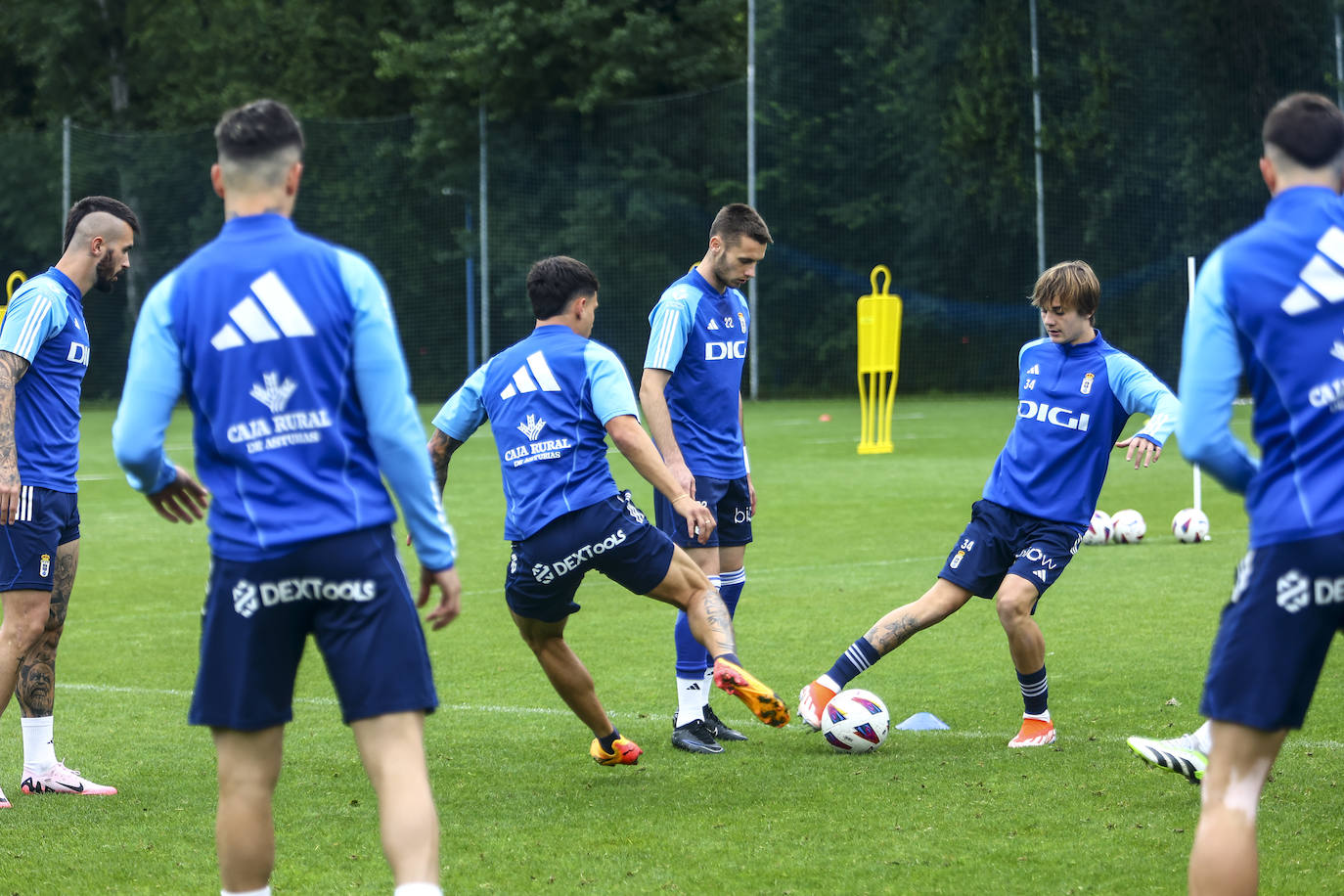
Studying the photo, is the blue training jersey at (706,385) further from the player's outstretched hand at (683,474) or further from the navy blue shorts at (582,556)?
the navy blue shorts at (582,556)

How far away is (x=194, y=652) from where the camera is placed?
366 inches

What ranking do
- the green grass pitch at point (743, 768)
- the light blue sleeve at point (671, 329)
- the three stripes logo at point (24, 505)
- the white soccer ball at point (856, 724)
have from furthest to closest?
the light blue sleeve at point (671, 329)
the white soccer ball at point (856, 724)
the three stripes logo at point (24, 505)
the green grass pitch at point (743, 768)

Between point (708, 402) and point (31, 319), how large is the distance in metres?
2.86

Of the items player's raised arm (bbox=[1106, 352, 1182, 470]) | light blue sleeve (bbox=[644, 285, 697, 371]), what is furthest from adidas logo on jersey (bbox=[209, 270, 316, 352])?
player's raised arm (bbox=[1106, 352, 1182, 470])

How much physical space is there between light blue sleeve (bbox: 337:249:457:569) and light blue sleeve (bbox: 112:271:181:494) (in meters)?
0.42

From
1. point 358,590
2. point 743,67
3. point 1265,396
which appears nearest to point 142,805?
point 358,590

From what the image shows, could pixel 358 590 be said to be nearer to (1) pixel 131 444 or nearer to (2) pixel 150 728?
(1) pixel 131 444

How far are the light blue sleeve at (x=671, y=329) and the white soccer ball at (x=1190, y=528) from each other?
7231mm

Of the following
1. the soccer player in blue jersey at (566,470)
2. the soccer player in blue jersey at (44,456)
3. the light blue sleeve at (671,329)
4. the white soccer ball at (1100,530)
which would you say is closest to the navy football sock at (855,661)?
the soccer player in blue jersey at (566,470)

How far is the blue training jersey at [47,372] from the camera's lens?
575 centimetres

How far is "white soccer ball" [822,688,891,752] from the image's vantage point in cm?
631

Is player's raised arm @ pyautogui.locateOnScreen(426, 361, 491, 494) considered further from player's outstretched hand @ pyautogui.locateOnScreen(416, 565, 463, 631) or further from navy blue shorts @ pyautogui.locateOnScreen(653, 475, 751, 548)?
player's outstretched hand @ pyautogui.locateOnScreen(416, 565, 463, 631)

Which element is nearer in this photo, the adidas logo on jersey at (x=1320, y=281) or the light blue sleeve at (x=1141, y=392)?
the adidas logo on jersey at (x=1320, y=281)

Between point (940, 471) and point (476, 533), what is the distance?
669 cm
